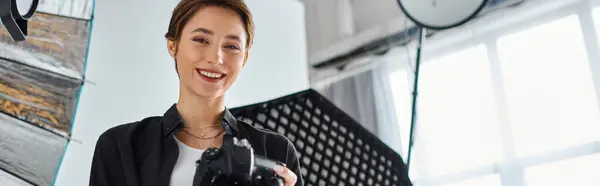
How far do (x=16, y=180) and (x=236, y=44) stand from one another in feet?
2.27

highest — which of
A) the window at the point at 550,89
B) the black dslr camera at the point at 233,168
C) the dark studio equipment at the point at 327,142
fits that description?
the black dslr camera at the point at 233,168

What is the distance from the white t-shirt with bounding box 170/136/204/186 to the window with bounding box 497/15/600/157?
1608 millimetres

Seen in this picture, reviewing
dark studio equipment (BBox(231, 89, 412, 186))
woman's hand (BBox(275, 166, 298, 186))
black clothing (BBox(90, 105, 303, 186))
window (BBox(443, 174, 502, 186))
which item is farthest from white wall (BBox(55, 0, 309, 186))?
window (BBox(443, 174, 502, 186))

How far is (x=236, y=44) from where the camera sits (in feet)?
2.04

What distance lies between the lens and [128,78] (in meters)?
1.30

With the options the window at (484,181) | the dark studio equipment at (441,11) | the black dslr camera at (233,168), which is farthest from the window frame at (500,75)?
the black dslr camera at (233,168)

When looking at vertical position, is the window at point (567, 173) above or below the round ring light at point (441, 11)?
below

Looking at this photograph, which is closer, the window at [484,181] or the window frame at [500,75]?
the window frame at [500,75]

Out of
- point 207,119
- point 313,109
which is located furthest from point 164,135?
point 313,109

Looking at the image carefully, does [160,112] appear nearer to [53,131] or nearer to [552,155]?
[53,131]

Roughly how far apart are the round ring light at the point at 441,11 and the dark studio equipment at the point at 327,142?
13.6 inches

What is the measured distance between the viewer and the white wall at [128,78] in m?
1.20

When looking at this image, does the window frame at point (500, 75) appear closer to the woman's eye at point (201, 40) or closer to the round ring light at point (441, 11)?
the round ring light at point (441, 11)

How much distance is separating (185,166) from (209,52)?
122mm
